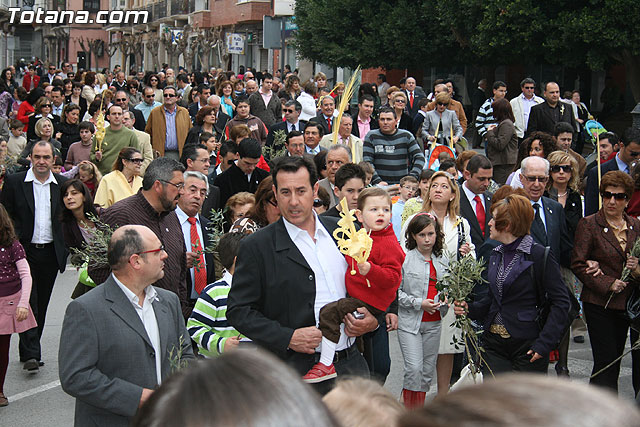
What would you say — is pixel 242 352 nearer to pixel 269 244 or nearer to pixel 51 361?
pixel 269 244

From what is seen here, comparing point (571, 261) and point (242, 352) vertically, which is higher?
point (242, 352)

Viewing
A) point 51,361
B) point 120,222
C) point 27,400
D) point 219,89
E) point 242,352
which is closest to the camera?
point 242,352

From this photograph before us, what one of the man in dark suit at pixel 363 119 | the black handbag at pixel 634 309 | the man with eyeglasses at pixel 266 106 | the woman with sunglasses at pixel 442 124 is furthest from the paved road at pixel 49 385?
the man with eyeglasses at pixel 266 106

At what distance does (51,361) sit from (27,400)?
3.26 feet

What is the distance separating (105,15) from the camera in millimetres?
68625

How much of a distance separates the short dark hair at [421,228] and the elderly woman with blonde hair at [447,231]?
0.09 m

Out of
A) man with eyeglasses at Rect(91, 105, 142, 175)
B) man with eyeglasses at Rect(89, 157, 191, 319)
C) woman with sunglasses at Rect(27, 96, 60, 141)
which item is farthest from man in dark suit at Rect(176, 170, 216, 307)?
woman with sunglasses at Rect(27, 96, 60, 141)

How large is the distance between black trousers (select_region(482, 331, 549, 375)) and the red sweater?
137cm

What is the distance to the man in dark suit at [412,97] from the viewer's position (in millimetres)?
17263

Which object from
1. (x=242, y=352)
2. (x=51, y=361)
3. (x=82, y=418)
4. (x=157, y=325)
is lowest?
(x=51, y=361)

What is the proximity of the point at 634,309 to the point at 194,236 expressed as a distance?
3408 mm

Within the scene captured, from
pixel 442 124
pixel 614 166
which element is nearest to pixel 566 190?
pixel 614 166

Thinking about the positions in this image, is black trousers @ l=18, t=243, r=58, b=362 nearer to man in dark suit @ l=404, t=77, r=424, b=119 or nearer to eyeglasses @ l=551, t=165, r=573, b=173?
eyeglasses @ l=551, t=165, r=573, b=173

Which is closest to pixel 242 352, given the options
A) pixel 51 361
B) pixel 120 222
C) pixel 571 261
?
pixel 120 222
